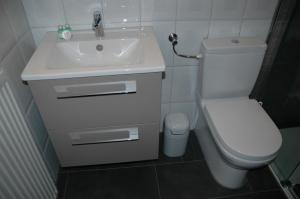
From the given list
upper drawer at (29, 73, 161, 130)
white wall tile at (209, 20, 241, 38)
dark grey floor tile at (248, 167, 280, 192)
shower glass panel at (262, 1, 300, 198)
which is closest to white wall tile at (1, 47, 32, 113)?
upper drawer at (29, 73, 161, 130)

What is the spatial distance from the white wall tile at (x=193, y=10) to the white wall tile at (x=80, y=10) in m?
0.47

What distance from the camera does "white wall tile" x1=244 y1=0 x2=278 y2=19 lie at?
1392 mm

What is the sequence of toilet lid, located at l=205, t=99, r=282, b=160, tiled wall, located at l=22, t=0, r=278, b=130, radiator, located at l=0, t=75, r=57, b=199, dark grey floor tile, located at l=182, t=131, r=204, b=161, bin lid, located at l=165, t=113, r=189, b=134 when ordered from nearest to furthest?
radiator, located at l=0, t=75, r=57, b=199 → toilet lid, located at l=205, t=99, r=282, b=160 → tiled wall, located at l=22, t=0, r=278, b=130 → bin lid, located at l=165, t=113, r=189, b=134 → dark grey floor tile, located at l=182, t=131, r=204, b=161

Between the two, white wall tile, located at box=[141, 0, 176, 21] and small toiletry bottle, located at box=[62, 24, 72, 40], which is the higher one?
white wall tile, located at box=[141, 0, 176, 21]

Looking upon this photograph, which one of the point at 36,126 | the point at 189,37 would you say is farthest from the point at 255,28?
the point at 36,126

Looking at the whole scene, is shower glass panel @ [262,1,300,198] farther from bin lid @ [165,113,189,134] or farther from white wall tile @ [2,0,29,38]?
white wall tile @ [2,0,29,38]

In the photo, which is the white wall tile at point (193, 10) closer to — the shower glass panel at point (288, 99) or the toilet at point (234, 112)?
the toilet at point (234, 112)

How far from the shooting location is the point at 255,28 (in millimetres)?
1493

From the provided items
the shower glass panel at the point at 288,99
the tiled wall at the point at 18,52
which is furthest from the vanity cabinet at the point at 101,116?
the shower glass panel at the point at 288,99

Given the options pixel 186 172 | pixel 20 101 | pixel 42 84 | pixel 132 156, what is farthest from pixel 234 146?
pixel 20 101

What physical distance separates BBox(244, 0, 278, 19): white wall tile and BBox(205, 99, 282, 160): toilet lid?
531mm

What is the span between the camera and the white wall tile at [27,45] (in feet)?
4.03

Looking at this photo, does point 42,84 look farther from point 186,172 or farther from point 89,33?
point 186,172

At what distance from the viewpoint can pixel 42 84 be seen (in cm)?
108
